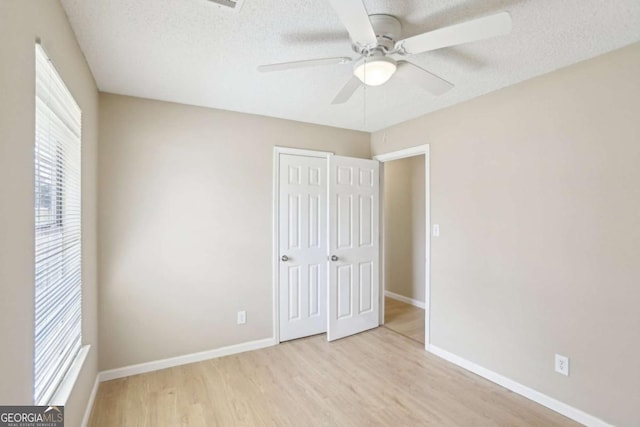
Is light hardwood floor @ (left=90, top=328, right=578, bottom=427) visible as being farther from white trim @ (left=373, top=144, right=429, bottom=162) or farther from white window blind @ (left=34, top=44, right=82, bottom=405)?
white trim @ (left=373, top=144, right=429, bottom=162)

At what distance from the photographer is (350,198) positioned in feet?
11.6

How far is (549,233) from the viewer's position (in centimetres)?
225

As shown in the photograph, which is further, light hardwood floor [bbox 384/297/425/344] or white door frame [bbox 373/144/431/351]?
light hardwood floor [bbox 384/297/425/344]

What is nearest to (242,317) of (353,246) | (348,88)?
(353,246)

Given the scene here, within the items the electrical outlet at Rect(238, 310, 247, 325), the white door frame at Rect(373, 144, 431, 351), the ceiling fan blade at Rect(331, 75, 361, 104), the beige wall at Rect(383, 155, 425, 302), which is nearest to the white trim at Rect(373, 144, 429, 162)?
the white door frame at Rect(373, 144, 431, 351)

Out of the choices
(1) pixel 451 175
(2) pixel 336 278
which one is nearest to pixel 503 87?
(1) pixel 451 175

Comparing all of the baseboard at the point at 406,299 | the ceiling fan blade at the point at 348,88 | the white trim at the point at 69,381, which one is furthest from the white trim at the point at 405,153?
the white trim at the point at 69,381

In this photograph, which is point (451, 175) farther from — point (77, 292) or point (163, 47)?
point (77, 292)

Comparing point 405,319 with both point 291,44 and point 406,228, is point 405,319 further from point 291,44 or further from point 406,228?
point 291,44

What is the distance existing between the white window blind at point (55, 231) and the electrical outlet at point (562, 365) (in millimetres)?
3020

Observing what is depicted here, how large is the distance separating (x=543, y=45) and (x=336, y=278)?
2605 mm

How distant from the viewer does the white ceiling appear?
155 cm

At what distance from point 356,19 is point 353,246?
257cm

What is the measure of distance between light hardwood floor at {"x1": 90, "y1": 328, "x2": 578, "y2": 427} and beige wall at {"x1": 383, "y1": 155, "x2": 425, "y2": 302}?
1.87 metres
